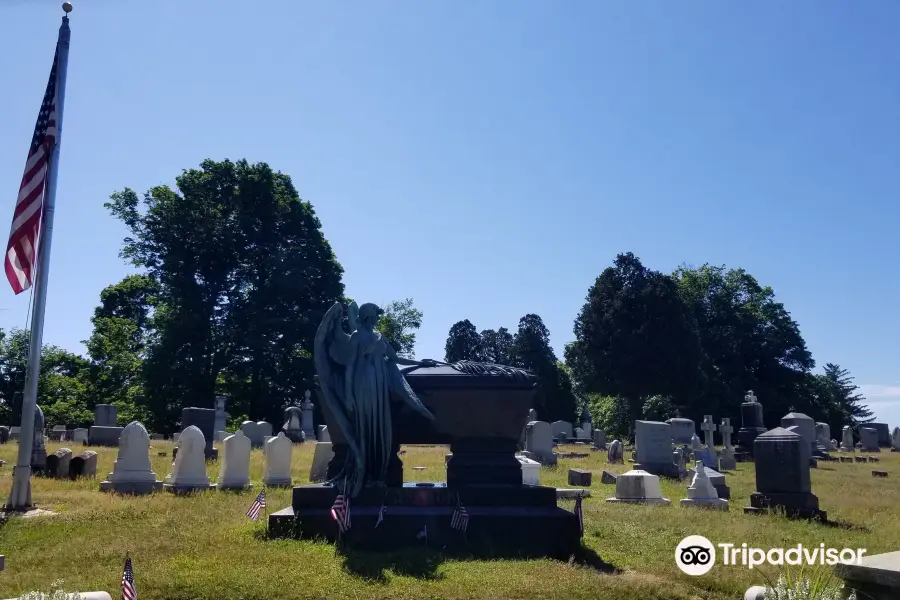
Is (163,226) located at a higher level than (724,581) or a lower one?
higher

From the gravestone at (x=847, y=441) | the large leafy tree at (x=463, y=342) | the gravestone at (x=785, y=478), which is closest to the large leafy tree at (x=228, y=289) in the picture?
the gravestone at (x=785, y=478)

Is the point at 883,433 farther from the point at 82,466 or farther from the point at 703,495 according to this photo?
the point at 82,466

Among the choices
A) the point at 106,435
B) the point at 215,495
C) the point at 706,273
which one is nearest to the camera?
the point at 215,495

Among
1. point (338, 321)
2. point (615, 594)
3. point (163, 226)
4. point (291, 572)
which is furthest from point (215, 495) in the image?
point (163, 226)

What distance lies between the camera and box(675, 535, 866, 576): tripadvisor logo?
6988 mm

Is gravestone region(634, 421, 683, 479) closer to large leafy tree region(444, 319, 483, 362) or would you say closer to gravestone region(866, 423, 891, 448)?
gravestone region(866, 423, 891, 448)

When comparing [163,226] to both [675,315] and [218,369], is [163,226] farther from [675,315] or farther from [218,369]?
[675,315]

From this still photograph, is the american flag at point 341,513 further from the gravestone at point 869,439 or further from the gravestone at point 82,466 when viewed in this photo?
the gravestone at point 869,439

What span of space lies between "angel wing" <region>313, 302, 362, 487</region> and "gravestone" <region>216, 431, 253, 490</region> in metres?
5.38

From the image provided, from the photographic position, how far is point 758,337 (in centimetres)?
4962

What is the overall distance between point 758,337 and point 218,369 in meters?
37.5

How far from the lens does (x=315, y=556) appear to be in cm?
676

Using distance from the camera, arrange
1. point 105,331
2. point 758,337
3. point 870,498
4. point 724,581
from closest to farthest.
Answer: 1. point 724,581
2. point 870,498
3. point 105,331
4. point 758,337

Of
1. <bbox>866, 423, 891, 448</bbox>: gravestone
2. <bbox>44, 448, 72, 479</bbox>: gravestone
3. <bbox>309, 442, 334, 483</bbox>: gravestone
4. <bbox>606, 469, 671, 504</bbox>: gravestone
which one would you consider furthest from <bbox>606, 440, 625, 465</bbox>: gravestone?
<bbox>866, 423, 891, 448</bbox>: gravestone
